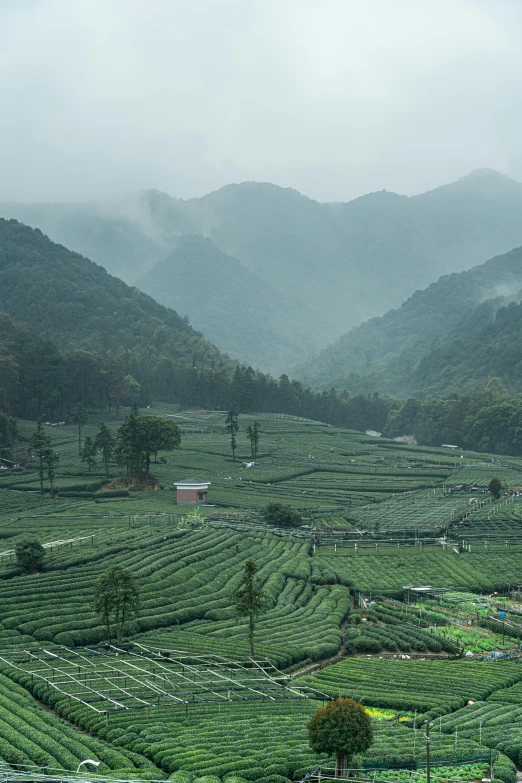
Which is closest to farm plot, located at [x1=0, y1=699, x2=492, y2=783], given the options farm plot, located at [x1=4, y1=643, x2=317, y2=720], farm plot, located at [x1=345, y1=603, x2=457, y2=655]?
farm plot, located at [x1=4, y1=643, x2=317, y2=720]

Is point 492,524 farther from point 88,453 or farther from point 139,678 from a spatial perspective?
point 139,678

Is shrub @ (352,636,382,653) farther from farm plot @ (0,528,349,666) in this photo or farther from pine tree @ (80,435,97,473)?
pine tree @ (80,435,97,473)

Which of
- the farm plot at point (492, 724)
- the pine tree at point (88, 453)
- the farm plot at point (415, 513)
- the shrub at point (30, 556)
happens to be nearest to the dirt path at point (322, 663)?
the farm plot at point (492, 724)

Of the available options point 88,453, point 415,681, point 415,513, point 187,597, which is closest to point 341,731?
point 415,681

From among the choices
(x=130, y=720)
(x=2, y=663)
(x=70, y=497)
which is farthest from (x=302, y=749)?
(x=70, y=497)

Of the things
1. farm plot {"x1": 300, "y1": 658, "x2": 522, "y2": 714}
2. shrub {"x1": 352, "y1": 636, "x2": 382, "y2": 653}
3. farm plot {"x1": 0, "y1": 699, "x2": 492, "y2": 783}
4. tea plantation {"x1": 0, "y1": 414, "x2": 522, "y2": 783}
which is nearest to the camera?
farm plot {"x1": 0, "y1": 699, "x2": 492, "y2": 783}
